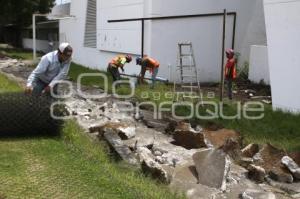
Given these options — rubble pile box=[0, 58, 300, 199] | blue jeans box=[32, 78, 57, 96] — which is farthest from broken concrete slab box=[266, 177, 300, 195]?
blue jeans box=[32, 78, 57, 96]

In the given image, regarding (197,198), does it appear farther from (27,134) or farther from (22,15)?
(22,15)

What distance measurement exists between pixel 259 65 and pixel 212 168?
35.1 feet

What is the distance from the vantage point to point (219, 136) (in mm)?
9906

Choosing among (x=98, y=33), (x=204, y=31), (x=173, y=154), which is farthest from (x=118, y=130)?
(x=98, y=33)

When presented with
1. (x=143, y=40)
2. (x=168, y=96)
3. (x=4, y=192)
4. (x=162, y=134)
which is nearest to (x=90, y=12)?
(x=143, y=40)

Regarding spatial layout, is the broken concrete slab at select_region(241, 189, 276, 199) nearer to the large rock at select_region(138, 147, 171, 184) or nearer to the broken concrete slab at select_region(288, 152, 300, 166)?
the large rock at select_region(138, 147, 171, 184)

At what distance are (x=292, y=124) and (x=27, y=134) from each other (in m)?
5.65

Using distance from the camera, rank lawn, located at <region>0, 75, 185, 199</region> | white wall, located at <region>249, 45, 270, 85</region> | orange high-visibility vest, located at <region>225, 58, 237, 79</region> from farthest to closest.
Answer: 1. white wall, located at <region>249, 45, 270, 85</region>
2. orange high-visibility vest, located at <region>225, 58, 237, 79</region>
3. lawn, located at <region>0, 75, 185, 199</region>

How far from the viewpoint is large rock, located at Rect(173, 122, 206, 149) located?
9.21m

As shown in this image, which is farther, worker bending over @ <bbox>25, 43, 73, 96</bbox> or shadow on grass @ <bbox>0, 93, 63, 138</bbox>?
worker bending over @ <bbox>25, 43, 73, 96</bbox>

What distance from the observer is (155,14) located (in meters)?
18.5

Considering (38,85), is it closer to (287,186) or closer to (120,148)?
(120,148)

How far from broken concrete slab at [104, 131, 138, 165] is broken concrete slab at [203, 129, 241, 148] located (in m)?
2.08

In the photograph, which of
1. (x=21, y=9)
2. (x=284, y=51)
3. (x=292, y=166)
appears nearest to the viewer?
(x=292, y=166)
